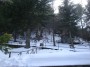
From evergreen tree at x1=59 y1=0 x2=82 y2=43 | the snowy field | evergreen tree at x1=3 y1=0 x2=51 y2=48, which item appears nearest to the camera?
the snowy field

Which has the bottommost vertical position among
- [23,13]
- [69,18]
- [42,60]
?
[42,60]

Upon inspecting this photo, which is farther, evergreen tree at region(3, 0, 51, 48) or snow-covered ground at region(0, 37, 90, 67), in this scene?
evergreen tree at region(3, 0, 51, 48)

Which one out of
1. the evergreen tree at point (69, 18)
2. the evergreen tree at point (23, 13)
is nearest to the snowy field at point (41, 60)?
the evergreen tree at point (23, 13)

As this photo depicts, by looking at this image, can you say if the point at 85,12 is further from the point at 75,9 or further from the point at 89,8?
the point at 75,9

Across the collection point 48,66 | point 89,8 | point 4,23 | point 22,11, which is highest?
point 89,8

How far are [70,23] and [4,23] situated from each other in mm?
20820

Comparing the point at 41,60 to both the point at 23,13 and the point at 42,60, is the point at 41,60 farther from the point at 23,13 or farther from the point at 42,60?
the point at 23,13

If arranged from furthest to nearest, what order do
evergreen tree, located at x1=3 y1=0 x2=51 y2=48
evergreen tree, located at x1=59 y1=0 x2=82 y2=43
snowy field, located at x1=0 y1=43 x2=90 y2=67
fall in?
evergreen tree, located at x1=59 y1=0 x2=82 y2=43
evergreen tree, located at x1=3 y1=0 x2=51 y2=48
snowy field, located at x1=0 y1=43 x2=90 y2=67

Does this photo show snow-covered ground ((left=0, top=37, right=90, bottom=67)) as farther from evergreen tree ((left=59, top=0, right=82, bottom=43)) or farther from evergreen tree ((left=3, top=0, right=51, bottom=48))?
evergreen tree ((left=59, top=0, right=82, bottom=43))

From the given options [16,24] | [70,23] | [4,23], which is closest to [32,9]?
[16,24]

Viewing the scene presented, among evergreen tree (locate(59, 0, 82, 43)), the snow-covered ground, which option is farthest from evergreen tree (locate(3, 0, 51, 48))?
the snow-covered ground

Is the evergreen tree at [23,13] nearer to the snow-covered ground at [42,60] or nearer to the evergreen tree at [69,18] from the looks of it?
the evergreen tree at [69,18]

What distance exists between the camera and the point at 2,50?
18.5 m

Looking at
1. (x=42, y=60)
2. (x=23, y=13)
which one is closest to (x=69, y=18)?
(x=23, y=13)
